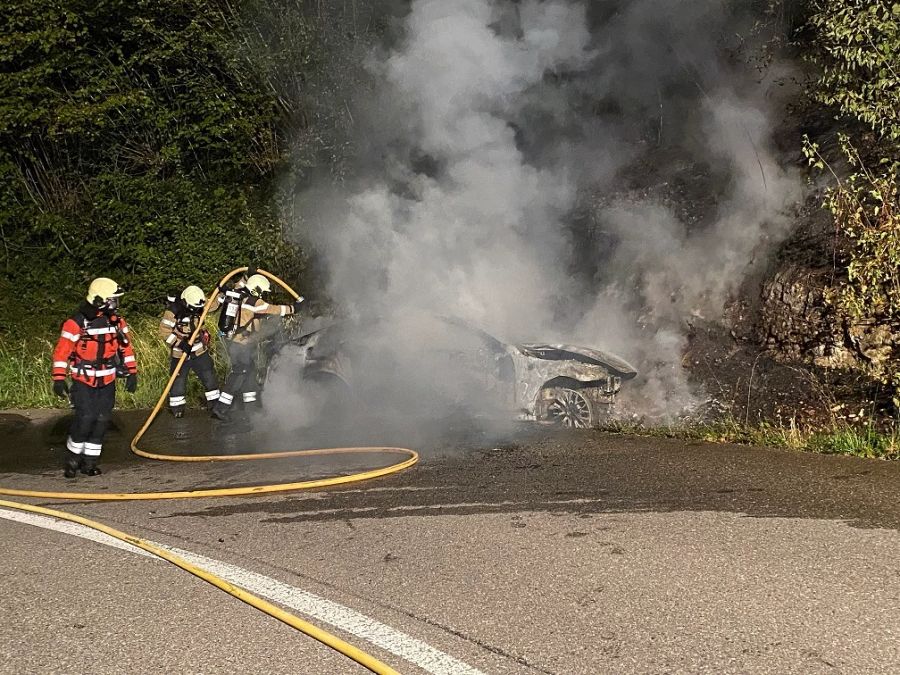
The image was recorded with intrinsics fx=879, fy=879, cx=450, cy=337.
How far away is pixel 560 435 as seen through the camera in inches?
307

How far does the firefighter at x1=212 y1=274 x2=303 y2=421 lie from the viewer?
10336 mm

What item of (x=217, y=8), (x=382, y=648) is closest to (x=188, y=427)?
(x=382, y=648)

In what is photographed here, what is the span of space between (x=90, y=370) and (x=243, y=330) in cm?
302

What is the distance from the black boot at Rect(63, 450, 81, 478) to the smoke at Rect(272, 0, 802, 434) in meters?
3.19

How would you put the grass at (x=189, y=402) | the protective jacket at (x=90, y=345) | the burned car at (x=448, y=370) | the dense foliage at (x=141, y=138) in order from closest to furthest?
the grass at (x=189, y=402)
the protective jacket at (x=90, y=345)
the burned car at (x=448, y=370)
the dense foliage at (x=141, y=138)

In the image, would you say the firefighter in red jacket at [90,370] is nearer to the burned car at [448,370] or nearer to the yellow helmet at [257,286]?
the burned car at [448,370]

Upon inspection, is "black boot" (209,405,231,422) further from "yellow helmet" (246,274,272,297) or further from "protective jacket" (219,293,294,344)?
"yellow helmet" (246,274,272,297)

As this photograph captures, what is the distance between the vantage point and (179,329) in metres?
10.7

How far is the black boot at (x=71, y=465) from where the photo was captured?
24.5 ft

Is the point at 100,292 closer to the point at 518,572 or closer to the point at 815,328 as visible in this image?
the point at 518,572

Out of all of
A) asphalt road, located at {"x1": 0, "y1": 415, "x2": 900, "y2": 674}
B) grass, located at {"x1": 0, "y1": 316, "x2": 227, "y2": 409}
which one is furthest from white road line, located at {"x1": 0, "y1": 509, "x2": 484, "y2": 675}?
grass, located at {"x1": 0, "y1": 316, "x2": 227, "y2": 409}

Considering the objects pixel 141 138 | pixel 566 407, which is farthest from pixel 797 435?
pixel 141 138

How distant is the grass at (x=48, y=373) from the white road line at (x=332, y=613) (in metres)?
6.80

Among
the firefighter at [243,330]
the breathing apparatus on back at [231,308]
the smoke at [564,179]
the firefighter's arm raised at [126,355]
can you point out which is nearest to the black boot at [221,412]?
the firefighter at [243,330]
